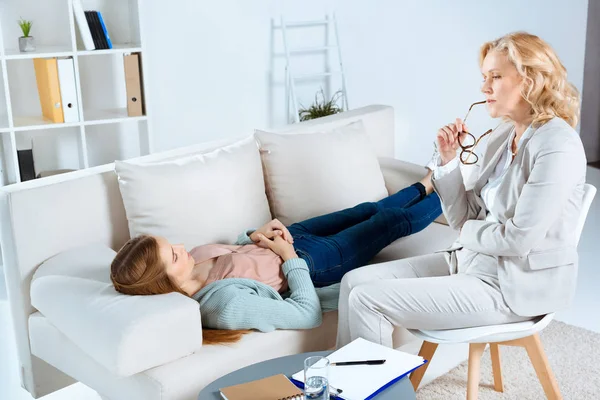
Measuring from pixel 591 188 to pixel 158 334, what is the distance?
1306mm

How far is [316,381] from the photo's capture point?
5.24ft

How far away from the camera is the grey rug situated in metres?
2.48

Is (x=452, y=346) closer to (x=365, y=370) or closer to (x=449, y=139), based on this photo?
(x=449, y=139)

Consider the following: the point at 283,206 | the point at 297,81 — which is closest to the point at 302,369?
the point at 283,206

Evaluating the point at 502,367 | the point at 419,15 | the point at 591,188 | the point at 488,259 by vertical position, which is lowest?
the point at 502,367

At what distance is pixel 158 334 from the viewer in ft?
6.33

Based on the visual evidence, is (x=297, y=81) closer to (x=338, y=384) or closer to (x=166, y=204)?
(x=166, y=204)

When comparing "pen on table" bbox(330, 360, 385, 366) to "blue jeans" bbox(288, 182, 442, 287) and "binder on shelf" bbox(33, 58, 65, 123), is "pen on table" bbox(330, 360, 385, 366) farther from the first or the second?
"binder on shelf" bbox(33, 58, 65, 123)

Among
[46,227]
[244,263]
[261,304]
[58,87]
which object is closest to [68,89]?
[58,87]

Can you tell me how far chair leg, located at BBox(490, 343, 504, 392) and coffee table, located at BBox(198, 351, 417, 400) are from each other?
2.66 feet

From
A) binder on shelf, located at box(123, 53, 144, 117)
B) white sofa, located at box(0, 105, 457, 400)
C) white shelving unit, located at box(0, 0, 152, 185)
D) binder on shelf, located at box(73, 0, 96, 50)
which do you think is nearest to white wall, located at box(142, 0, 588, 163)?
binder on shelf, located at box(123, 53, 144, 117)

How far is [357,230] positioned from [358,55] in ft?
8.56

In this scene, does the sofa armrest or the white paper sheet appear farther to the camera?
the sofa armrest

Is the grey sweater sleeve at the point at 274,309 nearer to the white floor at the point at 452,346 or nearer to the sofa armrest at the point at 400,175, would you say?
the white floor at the point at 452,346
